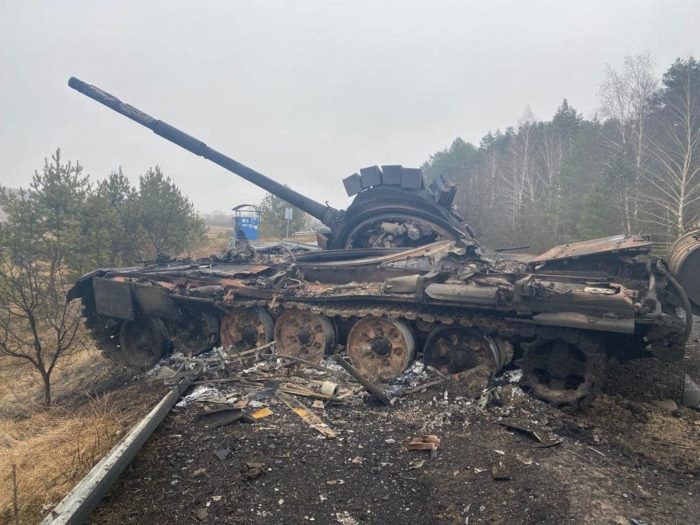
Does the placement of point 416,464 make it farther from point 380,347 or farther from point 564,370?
point 380,347

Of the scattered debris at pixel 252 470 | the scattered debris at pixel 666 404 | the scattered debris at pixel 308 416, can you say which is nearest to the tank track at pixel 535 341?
the scattered debris at pixel 666 404

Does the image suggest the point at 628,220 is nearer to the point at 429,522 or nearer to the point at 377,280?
the point at 377,280

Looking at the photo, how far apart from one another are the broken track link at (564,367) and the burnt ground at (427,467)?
200mm

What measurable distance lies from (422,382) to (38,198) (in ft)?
58.3

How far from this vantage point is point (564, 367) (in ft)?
19.1

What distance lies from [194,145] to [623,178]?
19.9 meters

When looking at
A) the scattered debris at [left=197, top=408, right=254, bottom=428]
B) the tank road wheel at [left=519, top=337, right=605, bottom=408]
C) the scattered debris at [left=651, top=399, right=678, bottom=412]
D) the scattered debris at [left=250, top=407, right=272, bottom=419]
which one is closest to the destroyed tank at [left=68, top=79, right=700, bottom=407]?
the tank road wheel at [left=519, top=337, right=605, bottom=408]

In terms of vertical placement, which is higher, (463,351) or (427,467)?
(463,351)

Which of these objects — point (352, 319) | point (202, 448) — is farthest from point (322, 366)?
point (202, 448)

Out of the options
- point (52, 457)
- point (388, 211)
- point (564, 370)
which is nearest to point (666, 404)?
point (564, 370)

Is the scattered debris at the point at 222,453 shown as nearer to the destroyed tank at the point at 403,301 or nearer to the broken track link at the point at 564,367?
the destroyed tank at the point at 403,301

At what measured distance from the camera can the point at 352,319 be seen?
7.88 m

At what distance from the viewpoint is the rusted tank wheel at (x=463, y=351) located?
6.30 m

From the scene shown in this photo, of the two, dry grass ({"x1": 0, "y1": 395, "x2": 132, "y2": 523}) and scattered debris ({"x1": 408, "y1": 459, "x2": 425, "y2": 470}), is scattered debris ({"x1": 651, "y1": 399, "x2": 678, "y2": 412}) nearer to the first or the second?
scattered debris ({"x1": 408, "y1": 459, "x2": 425, "y2": 470})
